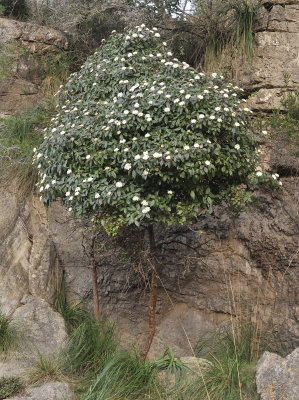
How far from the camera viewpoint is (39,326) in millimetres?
5148

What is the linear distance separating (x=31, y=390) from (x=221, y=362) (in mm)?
1826

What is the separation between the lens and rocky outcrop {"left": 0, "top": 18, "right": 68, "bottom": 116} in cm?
764

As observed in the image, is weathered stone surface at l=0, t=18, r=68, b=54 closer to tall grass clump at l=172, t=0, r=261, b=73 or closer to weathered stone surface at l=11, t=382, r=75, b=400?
tall grass clump at l=172, t=0, r=261, b=73

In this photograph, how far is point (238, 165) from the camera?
4520 millimetres

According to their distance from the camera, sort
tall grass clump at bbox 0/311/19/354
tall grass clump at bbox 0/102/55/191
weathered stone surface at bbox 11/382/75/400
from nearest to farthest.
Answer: weathered stone surface at bbox 11/382/75/400 < tall grass clump at bbox 0/311/19/354 < tall grass clump at bbox 0/102/55/191

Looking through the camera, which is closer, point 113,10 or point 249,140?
point 249,140

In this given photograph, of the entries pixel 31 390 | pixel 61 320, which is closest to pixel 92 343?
pixel 61 320

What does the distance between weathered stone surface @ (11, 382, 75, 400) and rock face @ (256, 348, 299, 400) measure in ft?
5.69

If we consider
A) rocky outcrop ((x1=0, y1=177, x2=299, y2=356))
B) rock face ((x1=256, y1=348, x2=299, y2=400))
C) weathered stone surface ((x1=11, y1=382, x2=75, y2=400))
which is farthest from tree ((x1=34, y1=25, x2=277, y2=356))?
rock face ((x1=256, y1=348, x2=299, y2=400))

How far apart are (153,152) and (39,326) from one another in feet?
8.06

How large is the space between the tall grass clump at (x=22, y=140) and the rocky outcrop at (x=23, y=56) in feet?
1.55

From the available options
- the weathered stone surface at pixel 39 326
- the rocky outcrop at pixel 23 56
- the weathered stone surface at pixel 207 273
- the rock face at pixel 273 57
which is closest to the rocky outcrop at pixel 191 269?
the weathered stone surface at pixel 207 273

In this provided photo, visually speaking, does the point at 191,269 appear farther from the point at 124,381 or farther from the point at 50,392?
the point at 50,392

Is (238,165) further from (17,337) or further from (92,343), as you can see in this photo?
(17,337)
